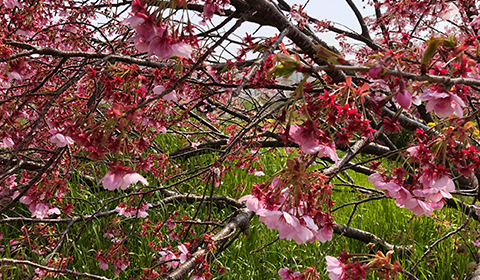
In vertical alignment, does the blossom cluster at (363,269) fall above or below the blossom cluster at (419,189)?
below

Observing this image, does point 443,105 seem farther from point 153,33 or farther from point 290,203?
point 153,33

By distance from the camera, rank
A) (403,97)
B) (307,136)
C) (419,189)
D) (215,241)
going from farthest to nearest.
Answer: (215,241)
(419,189)
(307,136)
(403,97)

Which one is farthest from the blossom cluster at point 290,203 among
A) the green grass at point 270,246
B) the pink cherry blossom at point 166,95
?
the green grass at point 270,246

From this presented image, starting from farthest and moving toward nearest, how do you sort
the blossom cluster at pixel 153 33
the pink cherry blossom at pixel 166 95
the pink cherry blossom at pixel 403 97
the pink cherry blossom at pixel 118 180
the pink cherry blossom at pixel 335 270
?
the pink cherry blossom at pixel 166 95, the pink cherry blossom at pixel 335 270, the pink cherry blossom at pixel 118 180, the blossom cluster at pixel 153 33, the pink cherry blossom at pixel 403 97

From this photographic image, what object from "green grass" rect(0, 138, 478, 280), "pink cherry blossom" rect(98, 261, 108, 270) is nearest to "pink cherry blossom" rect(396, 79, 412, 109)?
"green grass" rect(0, 138, 478, 280)

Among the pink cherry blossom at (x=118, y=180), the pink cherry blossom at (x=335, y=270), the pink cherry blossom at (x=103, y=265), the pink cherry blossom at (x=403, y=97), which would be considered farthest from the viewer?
the pink cherry blossom at (x=103, y=265)

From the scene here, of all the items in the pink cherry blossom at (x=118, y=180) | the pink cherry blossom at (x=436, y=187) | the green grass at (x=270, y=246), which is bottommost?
the green grass at (x=270, y=246)

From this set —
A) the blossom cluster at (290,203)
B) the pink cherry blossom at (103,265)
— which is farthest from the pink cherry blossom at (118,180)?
the pink cherry blossom at (103,265)

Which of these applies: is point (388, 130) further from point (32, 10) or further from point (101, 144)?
point (32, 10)

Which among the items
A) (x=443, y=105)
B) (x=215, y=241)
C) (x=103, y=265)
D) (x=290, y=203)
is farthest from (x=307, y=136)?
(x=103, y=265)

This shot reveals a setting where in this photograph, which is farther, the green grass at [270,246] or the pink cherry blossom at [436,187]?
the green grass at [270,246]

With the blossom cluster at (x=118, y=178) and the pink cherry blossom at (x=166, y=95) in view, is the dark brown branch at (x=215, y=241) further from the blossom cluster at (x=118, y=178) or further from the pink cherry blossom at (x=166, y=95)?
the pink cherry blossom at (x=166, y=95)

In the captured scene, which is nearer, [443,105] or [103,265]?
[443,105]

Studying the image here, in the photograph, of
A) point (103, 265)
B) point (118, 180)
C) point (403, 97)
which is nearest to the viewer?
point (403, 97)
